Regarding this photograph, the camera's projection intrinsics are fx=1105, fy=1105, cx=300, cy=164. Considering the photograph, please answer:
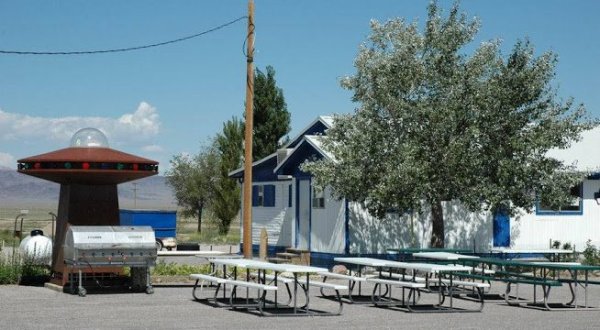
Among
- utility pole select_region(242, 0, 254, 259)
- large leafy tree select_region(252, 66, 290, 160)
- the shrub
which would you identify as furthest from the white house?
large leafy tree select_region(252, 66, 290, 160)

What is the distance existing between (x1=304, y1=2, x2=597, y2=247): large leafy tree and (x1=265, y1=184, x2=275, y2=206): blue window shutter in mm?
8525

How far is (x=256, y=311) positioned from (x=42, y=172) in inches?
219

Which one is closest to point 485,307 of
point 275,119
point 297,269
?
point 297,269

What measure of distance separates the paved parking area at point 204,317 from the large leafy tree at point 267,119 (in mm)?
30888

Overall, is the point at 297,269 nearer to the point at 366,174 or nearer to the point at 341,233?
the point at 366,174

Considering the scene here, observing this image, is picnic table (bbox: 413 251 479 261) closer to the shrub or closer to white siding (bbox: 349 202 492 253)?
the shrub

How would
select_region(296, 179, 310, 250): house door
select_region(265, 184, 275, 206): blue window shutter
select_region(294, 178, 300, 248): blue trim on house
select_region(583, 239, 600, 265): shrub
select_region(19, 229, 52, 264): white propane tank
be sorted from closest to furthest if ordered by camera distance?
select_region(19, 229, 52, 264): white propane tank < select_region(583, 239, 600, 265): shrub < select_region(296, 179, 310, 250): house door < select_region(294, 178, 300, 248): blue trim on house < select_region(265, 184, 275, 206): blue window shutter

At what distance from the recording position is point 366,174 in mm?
26891

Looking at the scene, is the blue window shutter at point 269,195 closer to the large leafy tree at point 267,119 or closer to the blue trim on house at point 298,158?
the blue trim on house at point 298,158

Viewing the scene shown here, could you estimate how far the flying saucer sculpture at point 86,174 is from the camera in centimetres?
2022

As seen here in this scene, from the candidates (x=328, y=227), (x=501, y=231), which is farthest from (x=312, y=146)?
(x=501, y=231)

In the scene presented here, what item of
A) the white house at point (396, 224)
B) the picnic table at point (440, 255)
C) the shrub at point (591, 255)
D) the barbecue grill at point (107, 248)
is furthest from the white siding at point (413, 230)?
the barbecue grill at point (107, 248)

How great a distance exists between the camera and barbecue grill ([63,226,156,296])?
1958 cm

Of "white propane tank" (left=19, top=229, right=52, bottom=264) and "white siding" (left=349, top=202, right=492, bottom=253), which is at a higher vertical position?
"white siding" (left=349, top=202, right=492, bottom=253)
